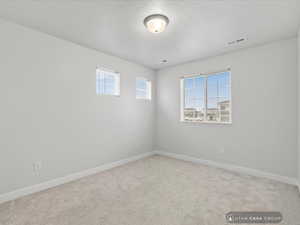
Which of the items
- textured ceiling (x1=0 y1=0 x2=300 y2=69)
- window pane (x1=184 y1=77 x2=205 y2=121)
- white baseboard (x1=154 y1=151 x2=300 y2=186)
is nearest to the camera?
textured ceiling (x1=0 y1=0 x2=300 y2=69)

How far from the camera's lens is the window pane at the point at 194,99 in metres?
3.80

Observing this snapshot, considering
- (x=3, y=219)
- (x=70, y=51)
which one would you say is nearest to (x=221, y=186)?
(x=3, y=219)

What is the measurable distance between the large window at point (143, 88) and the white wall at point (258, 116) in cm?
138

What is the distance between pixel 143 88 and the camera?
170 inches

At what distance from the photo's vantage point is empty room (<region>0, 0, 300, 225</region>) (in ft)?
6.13

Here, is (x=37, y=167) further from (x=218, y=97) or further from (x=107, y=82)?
(x=218, y=97)

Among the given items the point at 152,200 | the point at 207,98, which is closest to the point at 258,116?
the point at 207,98

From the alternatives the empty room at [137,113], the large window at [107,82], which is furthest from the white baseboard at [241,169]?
the large window at [107,82]

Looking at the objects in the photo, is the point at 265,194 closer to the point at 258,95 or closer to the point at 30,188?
the point at 258,95

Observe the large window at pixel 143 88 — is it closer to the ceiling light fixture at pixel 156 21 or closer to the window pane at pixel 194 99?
the window pane at pixel 194 99

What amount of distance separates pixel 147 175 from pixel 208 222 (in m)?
1.49

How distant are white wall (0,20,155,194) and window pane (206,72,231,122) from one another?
7.19 feet

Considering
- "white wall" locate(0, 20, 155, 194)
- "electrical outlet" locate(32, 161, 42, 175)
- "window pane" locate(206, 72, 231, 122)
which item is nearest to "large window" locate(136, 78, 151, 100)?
"white wall" locate(0, 20, 155, 194)

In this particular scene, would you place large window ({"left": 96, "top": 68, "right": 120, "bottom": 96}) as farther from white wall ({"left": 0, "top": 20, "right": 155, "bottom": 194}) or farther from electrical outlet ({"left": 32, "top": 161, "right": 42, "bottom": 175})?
electrical outlet ({"left": 32, "top": 161, "right": 42, "bottom": 175})
